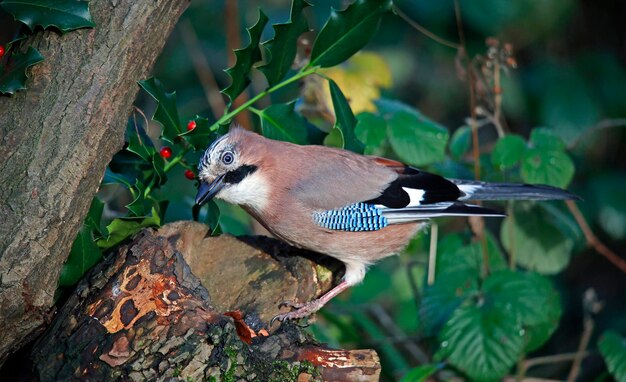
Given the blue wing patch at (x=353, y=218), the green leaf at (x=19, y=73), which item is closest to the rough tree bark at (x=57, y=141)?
the green leaf at (x=19, y=73)

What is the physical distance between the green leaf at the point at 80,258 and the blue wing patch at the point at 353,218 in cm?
102

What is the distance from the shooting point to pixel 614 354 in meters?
4.52

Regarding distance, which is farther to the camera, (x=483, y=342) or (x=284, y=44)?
(x=483, y=342)

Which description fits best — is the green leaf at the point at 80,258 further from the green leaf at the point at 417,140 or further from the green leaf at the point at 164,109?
the green leaf at the point at 417,140

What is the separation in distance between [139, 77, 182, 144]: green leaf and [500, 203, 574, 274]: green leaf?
91.5 inches

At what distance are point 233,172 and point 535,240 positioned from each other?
224 cm

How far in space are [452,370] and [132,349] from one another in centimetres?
239

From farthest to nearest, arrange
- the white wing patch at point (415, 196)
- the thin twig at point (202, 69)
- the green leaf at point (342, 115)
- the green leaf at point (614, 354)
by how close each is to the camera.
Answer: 1. the thin twig at point (202, 69)
2. the green leaf at point (614, 354)
3. the white wing patch at point (415, 196)
4. the green leaf at point (342, 115)

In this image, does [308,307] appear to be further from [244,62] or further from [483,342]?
[483,342]

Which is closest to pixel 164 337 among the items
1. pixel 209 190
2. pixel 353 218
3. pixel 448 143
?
pixel 209 190

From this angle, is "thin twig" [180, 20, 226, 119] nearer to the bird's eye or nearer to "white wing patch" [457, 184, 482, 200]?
"white wing patch" [457, 184, 482, 200]

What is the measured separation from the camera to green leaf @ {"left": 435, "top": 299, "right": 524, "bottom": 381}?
13.9ft

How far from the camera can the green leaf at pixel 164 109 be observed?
3250 mm

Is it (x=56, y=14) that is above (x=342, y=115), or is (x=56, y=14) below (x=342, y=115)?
above
